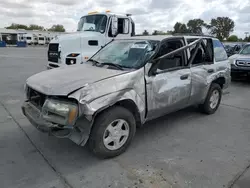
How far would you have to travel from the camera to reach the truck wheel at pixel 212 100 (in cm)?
492

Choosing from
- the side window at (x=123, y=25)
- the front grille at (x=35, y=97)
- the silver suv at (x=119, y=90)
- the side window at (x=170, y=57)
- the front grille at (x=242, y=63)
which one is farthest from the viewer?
the front grille at (x=242, y=63)

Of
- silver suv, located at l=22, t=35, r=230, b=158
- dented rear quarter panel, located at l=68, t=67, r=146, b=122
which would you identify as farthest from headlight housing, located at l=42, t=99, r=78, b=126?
dented rear quarter panel, located at l=68, t=67, r=146, b=122

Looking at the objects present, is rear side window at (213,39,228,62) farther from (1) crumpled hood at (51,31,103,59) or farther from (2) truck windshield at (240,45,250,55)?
(2) truck windshield at (240,45,250,55)

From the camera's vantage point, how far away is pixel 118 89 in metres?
3.02

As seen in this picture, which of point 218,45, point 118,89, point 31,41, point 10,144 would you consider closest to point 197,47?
point 218,45

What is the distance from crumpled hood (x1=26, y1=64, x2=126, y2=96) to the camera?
9.31 ft

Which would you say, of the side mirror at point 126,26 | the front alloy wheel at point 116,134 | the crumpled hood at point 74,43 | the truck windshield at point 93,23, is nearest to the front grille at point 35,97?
the front alloy wheel at point 116,134

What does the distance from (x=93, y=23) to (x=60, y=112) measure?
6.20 m

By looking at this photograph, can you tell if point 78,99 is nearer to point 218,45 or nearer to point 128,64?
point 128,64

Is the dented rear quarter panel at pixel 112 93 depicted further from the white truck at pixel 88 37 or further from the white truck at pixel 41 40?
the white truck at pixel 41 40

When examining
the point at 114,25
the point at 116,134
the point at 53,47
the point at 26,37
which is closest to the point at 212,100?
the point at 116,134

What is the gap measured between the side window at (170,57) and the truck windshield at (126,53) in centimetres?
24

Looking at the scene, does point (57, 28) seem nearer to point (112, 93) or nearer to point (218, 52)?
point (218, 52)

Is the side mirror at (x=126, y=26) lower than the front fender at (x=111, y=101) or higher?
higher
